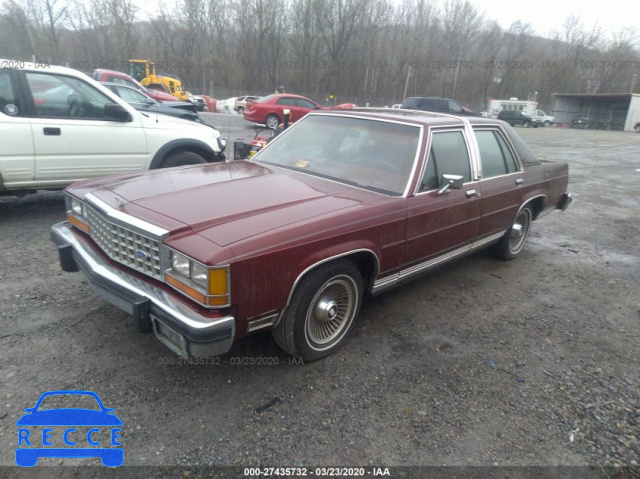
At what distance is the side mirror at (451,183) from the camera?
Answer: 345cm

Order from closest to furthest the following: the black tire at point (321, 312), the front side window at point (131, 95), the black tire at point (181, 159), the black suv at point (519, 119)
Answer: the black tire at point (321, 312) < the black tire at point (181, 159) < the front side window at point (131, 95) < the black suv at point (519, 119)

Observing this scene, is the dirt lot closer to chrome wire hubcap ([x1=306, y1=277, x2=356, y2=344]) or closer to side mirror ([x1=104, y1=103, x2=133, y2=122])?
chrome wire hubcap ([x1=306, y1=277, x2=356, y2=344])

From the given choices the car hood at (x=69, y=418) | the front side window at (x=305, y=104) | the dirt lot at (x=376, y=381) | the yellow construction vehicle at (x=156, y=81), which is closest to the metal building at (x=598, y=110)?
the front side window at (x=305, y=104)

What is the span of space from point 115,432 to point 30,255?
2851 millimetres

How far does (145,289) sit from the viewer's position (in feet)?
8.30

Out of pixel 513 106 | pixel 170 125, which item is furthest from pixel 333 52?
pixel 170 125

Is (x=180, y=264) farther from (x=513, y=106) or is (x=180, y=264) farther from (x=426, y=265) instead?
(x=513, y=106)

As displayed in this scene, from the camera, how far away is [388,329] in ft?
11.6

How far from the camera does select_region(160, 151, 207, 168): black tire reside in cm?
594

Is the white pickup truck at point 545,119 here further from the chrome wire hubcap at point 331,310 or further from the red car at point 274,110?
the chrome wire hubcap at point 331,310

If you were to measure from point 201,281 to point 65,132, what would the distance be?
3869 millimetres

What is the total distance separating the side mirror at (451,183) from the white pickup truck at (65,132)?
3.80 meters

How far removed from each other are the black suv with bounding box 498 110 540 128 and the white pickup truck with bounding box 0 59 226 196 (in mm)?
39456

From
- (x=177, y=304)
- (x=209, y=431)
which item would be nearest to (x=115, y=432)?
(x=209, y=431)
